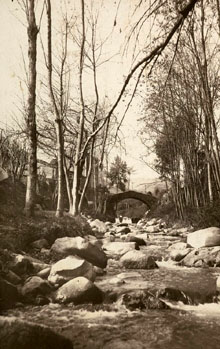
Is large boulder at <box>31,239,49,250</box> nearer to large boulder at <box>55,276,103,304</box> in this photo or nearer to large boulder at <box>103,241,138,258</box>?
large boulder at <box>103,241,138,258</box>

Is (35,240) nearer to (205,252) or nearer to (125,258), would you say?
(125,258)

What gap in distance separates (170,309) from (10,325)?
2480mm

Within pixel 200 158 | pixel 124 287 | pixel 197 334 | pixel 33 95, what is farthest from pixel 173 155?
pixel 197 334

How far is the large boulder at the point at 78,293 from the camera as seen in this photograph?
4.83 meters

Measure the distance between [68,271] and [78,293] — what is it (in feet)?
2.53

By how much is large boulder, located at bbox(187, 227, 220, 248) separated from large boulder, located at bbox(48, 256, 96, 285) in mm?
4618

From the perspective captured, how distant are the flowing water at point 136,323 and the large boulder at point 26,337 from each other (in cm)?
49

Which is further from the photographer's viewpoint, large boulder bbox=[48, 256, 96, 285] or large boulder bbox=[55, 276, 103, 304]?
large boulder bbox=[48, 256, 96, 285]

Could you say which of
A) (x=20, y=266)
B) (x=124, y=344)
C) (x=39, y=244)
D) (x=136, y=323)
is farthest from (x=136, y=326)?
(x=39, y=244)

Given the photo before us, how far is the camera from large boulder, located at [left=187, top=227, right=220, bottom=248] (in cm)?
948

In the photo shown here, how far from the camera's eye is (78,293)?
16.1 ft

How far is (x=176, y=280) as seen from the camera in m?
6.48

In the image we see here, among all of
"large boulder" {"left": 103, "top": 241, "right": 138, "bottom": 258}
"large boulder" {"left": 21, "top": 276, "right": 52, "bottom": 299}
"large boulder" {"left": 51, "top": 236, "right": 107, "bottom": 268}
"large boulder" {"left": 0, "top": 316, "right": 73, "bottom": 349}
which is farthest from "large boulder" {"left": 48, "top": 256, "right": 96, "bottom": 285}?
"large boulder" {"left": 103, "top": 241, "right": 138, "bottom": 258}

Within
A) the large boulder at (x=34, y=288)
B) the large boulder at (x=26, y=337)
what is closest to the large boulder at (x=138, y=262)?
the large boulder at (x=34, y=288)
